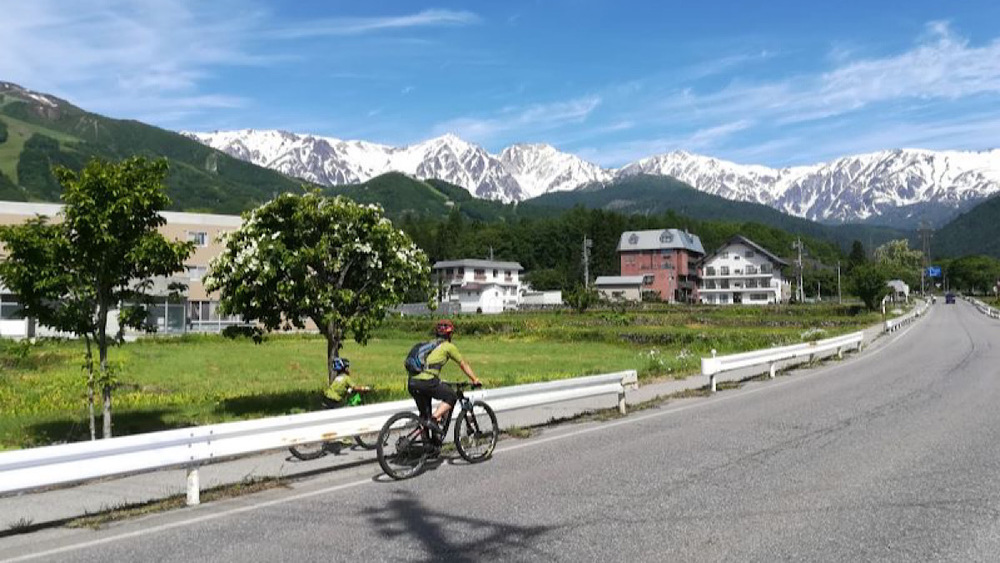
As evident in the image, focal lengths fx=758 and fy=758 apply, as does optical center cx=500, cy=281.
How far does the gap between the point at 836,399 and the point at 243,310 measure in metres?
12.2

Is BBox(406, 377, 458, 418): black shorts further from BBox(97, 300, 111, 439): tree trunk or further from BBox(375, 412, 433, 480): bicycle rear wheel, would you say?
BBox(97, 300, 111, 439): tree trunk

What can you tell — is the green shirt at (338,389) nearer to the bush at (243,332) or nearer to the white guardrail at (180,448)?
the white guardrail at (180,448)

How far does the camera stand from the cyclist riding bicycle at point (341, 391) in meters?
11.0

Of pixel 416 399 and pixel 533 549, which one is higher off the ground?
pixel 416 399

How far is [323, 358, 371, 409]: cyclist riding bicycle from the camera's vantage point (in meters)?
11.0

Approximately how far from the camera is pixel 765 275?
4678 inches

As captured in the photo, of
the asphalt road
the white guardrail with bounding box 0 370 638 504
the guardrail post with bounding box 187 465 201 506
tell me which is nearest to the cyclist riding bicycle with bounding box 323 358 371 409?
the white guardrail with bounding box 0 370 638 504

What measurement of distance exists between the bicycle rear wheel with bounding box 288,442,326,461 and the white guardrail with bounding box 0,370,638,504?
0.87 metres

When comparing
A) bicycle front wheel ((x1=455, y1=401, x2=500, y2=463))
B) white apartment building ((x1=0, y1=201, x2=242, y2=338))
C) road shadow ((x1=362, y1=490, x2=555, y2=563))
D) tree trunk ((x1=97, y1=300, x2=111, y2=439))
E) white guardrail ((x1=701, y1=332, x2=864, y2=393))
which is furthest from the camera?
white apartment building ((x1=0, y1=201, x2=242, y2=338))

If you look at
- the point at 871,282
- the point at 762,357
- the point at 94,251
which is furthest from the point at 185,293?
the point at 871,282

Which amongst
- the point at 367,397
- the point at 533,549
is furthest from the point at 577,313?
the point at 533,549

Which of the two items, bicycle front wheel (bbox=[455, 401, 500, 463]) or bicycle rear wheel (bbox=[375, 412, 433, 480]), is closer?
bicycle rear wheel (bbox=[375, 412, 433, 480])

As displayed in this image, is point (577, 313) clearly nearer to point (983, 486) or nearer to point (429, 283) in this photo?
point (429, 283)

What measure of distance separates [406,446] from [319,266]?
22.4ft
